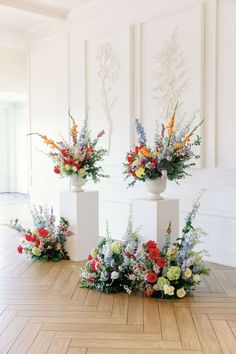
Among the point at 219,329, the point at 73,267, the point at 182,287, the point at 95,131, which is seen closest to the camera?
the point at 219,329

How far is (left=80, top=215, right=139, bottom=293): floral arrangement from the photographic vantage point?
12.2 ft

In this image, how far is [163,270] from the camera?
3.64 meters

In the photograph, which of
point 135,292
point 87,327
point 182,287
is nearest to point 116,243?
point 135,292

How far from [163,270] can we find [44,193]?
393 centimetres

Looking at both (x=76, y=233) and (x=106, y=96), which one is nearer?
(x=76, y=233)

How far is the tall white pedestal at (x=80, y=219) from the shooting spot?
483cm

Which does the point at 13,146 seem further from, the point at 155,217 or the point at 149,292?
the point at 149,292

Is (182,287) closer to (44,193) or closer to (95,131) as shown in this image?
(95,131)

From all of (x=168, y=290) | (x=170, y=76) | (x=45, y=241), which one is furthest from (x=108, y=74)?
(x=168, y=290)

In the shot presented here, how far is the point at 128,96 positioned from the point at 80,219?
179 cm

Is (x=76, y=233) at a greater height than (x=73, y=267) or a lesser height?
greater

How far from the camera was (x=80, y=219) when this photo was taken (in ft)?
15.9

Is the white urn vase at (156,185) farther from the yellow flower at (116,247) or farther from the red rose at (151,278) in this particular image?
the red rose at (151,278)

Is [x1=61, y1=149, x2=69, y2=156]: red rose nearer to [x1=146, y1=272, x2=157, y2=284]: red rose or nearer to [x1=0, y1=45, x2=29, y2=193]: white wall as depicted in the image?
[x1=146, y1=272, x2=157, y2=284]: red rose
